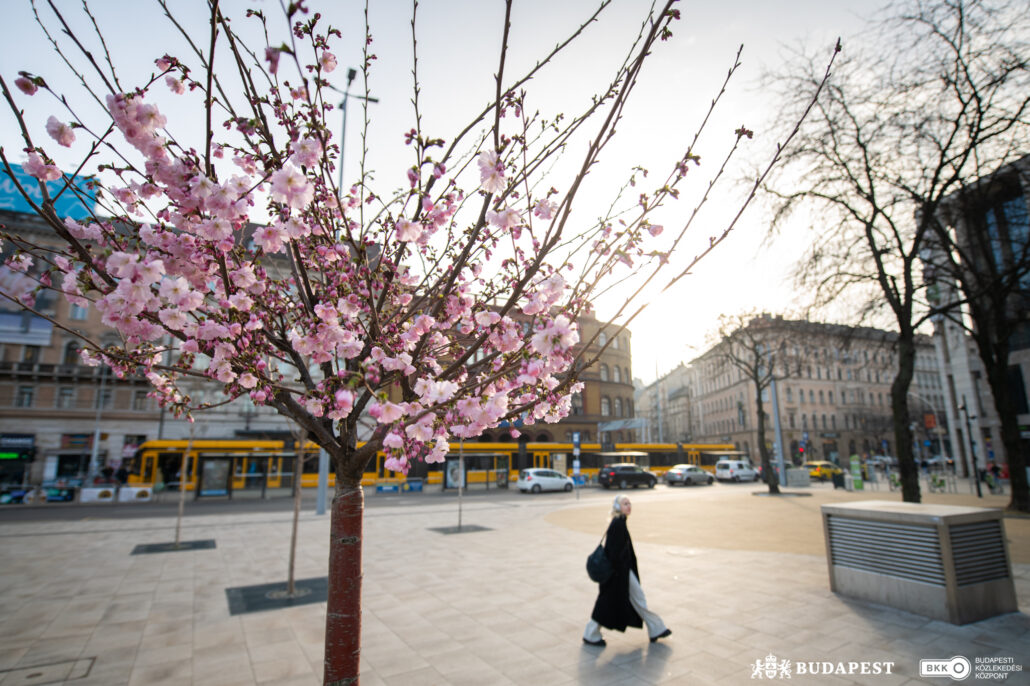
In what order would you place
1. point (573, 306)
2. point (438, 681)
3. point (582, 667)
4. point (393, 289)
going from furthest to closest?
point (582, 667) < point (438, 681) < point (393, 289) < point (573, 306)

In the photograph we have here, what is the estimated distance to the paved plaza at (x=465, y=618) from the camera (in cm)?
502

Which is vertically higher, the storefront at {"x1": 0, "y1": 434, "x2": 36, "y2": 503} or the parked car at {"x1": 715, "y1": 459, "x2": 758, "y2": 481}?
the storefront at {"x1": 0, "y1": 434, "x2": 36, "y2": 503}

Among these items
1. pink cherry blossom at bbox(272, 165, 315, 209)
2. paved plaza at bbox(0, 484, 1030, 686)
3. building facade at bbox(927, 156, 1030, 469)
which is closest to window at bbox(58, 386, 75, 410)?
paved plaza at bbox(0, 484, 1030, 686)

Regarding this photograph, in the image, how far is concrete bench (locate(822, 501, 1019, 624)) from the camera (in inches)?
236

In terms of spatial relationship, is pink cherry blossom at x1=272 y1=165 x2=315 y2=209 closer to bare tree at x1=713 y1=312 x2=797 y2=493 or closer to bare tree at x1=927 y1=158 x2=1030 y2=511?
bare tree at x1=927 y1=158 x2=1030 y2=511

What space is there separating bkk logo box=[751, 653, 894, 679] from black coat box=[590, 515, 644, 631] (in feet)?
4.12

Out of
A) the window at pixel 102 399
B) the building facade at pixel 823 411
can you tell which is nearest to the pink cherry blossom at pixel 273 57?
the window at pixel 102 399

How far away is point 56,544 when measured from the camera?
1212cm

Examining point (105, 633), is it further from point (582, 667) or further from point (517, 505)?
point (517, 505)

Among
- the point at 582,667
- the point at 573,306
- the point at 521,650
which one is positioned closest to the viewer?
the point at 573,306

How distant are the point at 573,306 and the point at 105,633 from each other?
6.94m

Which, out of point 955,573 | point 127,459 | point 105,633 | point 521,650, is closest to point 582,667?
point 521,650

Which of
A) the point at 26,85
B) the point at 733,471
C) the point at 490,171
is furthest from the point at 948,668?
the point at 733,471

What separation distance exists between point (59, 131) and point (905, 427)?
16802 mm
